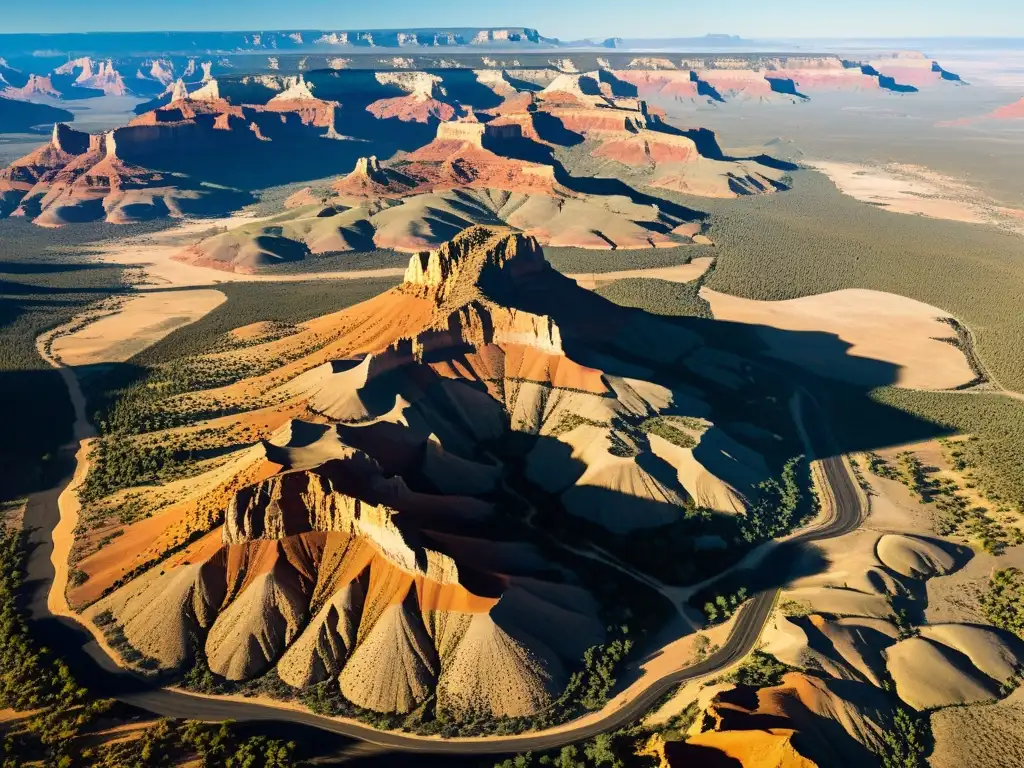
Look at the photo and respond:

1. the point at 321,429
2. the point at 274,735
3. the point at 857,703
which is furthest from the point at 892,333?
the point at 274,735

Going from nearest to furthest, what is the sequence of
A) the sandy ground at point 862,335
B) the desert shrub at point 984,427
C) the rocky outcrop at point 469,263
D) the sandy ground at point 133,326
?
the desert shrub at point 984,427
the rocky outcrop at point 469,263
the sandy ground at point 862,335
the sandy ground at point 133,326

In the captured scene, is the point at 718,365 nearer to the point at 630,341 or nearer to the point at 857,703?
the point at 630,341

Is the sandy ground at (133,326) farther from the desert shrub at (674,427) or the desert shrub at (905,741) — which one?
the desert shrub at (905,741)

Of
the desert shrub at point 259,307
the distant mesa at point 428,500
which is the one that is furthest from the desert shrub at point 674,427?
the desert shrub at point 259,307

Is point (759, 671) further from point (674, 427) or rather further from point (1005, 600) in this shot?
point (674, 427)

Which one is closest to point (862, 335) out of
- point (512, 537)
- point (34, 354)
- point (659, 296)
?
point (659, 296)

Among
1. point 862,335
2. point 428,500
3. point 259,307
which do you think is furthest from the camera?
point 259,307

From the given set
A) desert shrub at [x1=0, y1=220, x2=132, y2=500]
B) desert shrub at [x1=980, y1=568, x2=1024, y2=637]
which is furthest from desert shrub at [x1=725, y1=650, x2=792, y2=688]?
desert shrub at [x1=0, y1=220, x2=132, y2=500]
